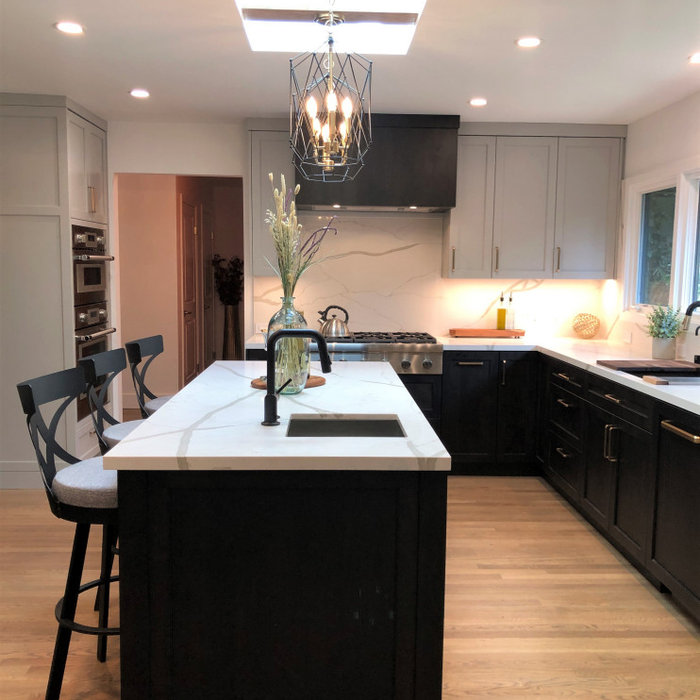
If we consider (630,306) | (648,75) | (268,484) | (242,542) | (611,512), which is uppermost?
(648,75)

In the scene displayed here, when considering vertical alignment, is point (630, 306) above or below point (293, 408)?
above

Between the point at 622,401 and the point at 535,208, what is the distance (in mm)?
2009

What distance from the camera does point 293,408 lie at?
2.42m

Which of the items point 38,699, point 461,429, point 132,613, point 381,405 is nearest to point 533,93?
point 461,429

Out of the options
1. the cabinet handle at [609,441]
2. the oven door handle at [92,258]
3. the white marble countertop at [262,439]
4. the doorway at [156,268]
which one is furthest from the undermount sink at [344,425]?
the doorway at [156,268]

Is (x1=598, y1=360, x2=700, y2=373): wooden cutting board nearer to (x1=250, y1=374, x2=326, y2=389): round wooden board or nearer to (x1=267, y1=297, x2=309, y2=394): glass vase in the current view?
(x1=250, y1=374, x2=326, y2=389): round wooden board

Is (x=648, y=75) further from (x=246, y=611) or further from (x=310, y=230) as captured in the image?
(x=246, y=611)

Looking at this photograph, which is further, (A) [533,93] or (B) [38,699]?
(A) [533,93]

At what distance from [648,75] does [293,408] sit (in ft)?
8.94

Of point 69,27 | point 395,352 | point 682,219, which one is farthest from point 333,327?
point 69,27

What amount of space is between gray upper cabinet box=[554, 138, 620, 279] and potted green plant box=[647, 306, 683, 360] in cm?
105

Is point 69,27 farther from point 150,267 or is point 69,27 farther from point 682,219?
point 150,267

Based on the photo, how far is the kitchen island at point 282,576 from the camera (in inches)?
74.0

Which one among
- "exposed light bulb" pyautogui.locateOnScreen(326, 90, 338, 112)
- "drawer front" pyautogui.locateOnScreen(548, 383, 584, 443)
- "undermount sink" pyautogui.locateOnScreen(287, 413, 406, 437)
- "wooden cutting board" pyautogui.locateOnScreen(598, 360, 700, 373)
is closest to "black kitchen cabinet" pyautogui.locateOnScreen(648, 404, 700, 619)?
"wooden cutting board" pyautogui.locateOnScreen(598, 360, 700, 373)
